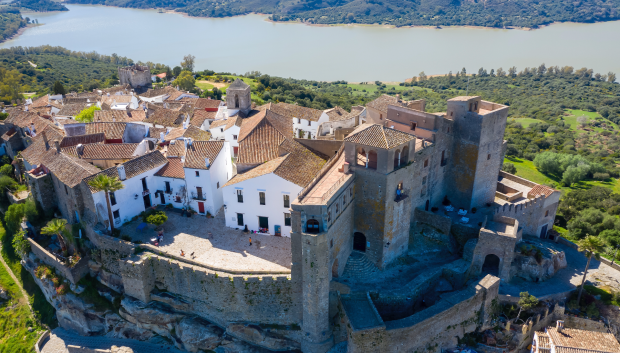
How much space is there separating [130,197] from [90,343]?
8.54m

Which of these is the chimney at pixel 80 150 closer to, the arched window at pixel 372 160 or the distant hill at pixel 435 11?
the arched window at pixel 372 160

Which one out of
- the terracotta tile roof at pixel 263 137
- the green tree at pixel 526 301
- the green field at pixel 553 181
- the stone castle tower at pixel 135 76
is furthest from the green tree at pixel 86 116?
the green field at pixel 553 181

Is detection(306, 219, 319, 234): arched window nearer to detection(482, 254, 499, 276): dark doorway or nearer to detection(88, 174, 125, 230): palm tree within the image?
detection(482, 254, 499, 276): dark doorway

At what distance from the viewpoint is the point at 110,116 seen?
38.6 m

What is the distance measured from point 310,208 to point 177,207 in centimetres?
1259

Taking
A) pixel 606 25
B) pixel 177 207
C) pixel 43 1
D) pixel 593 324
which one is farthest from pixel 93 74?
pixel 606 25

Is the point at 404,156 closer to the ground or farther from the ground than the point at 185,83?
farther from the ground

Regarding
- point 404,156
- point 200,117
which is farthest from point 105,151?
point 404,156

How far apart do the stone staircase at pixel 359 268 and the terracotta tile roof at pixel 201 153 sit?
10.5m

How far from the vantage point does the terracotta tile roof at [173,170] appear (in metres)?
27.5

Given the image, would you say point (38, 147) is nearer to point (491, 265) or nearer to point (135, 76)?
point (135, 76)

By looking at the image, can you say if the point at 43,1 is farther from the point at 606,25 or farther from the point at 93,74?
the point at 606,25

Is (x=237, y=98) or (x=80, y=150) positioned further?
(x=237, y=98)

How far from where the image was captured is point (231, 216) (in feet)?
85.0
